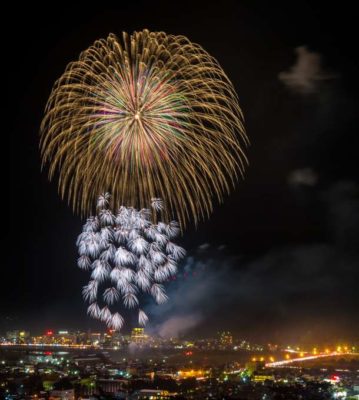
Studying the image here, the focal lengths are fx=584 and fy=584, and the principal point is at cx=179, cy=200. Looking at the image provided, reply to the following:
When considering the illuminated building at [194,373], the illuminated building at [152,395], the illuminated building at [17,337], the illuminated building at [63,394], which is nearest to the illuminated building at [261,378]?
the illuminated building at [194,373]

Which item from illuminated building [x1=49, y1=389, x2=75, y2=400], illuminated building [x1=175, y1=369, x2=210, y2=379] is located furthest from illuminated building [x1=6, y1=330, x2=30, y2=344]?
illuminated building [x1=49, y1=389, x2=75, y2=400]

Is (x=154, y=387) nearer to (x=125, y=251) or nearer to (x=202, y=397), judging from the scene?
(x=202, y=397)

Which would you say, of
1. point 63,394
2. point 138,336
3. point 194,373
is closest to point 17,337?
point 138,336

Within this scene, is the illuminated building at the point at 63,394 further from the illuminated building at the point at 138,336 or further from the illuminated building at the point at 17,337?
the illuminated building at the point at 17,337

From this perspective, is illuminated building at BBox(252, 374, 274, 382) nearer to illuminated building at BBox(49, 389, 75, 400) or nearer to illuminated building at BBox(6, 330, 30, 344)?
illuminated building at BBox(49, 389, 75, 400)

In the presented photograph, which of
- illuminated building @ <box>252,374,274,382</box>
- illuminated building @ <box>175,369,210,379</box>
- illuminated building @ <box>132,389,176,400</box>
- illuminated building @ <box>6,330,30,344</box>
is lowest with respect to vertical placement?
illuminated building @ <box>132,389,176,400</box>

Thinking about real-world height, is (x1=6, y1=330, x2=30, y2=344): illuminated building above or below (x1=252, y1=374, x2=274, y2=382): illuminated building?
above

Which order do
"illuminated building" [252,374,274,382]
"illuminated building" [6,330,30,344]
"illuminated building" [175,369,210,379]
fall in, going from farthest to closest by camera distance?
1. "illuminated building" [6,330,30,344]
2. "illuminated building" [175,369,210,379]
3. "illuminated building" [252,374,274,382]

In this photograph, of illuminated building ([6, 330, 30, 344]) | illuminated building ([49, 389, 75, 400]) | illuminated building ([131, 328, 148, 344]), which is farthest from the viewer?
Answer: illuminated building ([6, 330, 30, 344])

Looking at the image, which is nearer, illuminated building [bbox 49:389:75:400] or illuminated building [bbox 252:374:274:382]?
illuminated building [bbox 49:389:75:400]

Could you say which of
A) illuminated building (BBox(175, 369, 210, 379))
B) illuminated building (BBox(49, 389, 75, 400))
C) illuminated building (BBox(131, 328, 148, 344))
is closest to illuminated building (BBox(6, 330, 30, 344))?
illuminated building (BBox(131, 328, 148, 344))

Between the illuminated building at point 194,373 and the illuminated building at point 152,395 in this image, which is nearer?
the illuminated building at point 152,395
